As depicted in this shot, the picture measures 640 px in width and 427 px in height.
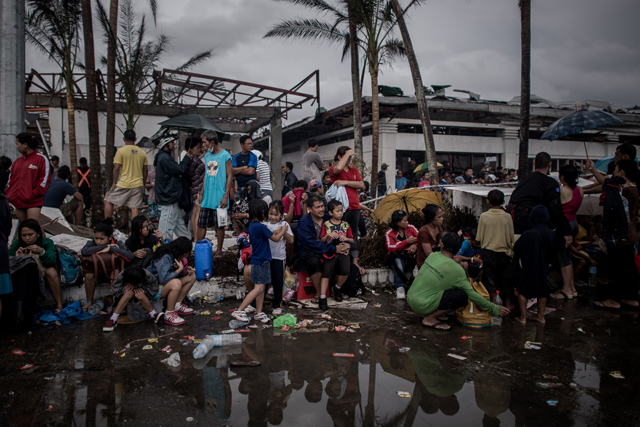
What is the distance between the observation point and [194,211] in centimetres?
652

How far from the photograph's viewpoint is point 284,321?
14.9ft

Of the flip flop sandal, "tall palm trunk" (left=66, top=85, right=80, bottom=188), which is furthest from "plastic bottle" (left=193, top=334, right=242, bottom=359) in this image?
"tall palm trunk" (left=66, top=85, right=80, bottom=188)

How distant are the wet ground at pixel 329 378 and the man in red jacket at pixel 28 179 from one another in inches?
78.1

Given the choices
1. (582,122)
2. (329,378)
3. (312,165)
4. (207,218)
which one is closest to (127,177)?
(207,218)

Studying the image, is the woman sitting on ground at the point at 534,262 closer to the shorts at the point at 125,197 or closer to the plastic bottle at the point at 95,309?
the plastic bottle at the point at 95,309

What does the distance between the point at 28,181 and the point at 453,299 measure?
574cm

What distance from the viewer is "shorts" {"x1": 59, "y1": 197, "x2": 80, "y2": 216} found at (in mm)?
8123

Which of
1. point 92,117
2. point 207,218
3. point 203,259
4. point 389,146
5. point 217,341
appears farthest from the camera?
point 389,146

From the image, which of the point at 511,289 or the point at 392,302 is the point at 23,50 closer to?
the point at 392,302

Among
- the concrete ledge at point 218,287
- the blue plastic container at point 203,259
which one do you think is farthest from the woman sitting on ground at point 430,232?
the blue plastic container at point 203,259

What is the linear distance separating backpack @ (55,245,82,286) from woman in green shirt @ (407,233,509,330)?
13.6 feet

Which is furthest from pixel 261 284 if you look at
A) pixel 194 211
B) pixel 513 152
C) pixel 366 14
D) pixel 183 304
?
pixel 513 152

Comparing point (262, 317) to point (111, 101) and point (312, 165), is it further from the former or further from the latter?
point (111, 101)

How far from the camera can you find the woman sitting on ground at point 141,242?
467cm
